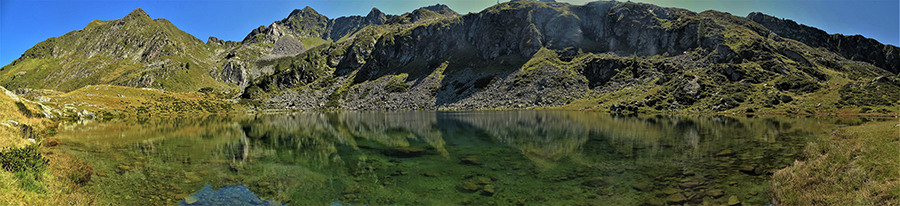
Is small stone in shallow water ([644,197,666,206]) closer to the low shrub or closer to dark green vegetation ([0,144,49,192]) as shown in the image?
dark green vegetation ([0,144,49,192])

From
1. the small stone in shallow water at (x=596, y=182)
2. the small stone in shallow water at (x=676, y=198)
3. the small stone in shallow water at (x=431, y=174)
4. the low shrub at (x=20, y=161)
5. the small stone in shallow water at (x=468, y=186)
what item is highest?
the low shrub at (x=20, y=161)

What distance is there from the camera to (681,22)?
150 meters

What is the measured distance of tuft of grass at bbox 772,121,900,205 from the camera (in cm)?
1023

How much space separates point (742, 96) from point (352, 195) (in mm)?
105079

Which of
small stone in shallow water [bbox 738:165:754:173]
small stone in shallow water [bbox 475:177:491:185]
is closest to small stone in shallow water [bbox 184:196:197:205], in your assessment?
small stone in shallow water [bbox 475:177:491:185]

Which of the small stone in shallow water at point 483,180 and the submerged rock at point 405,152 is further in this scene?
the submerged rock at point 405,152

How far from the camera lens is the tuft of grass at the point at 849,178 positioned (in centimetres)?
1023

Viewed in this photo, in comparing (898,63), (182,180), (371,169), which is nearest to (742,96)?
(371,169)

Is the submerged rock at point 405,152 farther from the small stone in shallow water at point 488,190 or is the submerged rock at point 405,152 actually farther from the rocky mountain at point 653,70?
the rocky mountain at point 653,70

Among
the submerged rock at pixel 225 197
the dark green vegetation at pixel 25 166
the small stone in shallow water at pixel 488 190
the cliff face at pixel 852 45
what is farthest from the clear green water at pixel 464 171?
the cliff face at pixel 852 45

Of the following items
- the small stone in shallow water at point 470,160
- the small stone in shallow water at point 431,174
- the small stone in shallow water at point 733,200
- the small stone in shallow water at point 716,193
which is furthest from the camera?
the small stone in shallow water at point 470,160

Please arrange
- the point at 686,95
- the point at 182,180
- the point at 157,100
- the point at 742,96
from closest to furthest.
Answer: the point at 182,180
the point at 742,96
the point at 686,95
the point at 157,100

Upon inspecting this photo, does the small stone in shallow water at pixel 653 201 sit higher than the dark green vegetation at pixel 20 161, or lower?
lower

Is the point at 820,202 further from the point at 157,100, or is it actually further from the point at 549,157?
the point at 157,100
